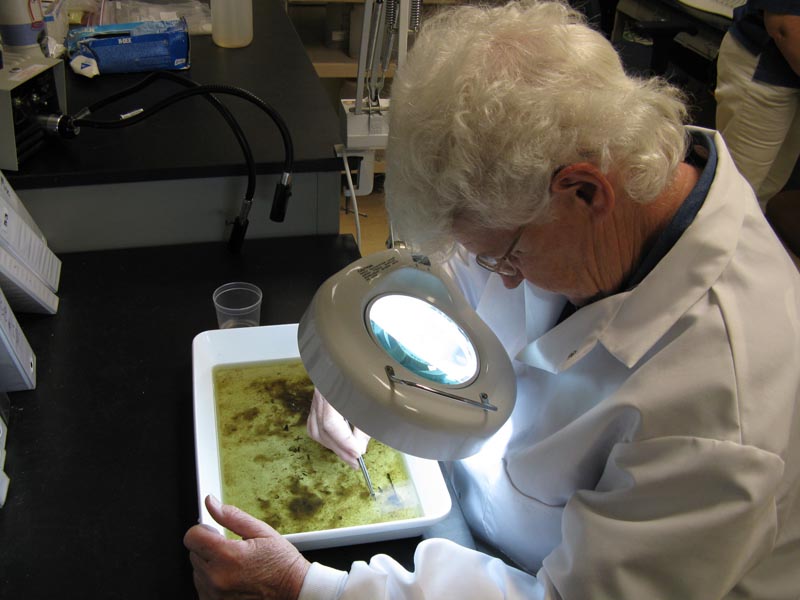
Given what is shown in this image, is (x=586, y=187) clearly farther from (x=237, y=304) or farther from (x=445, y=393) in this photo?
(x=237, y=304)

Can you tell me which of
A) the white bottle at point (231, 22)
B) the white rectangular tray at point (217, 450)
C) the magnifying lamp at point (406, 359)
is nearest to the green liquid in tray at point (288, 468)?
the white rectangular tray at point (217, 450)

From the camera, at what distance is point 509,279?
0.98 meters

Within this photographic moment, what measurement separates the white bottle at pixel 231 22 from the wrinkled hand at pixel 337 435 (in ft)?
4.57

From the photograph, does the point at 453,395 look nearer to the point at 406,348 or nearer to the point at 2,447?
the point at 406,348

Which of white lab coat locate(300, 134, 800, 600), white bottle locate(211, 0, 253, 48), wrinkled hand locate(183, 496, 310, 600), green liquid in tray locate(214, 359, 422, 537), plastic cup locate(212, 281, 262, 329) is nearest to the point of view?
white lab coat locate(300, 134, 800, 600)

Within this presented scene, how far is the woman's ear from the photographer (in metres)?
0.76

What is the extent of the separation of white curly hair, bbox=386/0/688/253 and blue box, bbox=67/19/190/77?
118 cm

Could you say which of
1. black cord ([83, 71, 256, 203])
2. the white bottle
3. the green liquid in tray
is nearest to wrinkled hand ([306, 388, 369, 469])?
the green liquid in tray

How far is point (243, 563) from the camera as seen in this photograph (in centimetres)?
86

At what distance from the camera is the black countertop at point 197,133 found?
1.40m

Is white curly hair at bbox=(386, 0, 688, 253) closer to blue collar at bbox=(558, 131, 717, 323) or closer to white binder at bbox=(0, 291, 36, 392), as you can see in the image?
blue collar at bbox=(558, 131, 717, 323)

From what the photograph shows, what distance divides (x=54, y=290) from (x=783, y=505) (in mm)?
1296

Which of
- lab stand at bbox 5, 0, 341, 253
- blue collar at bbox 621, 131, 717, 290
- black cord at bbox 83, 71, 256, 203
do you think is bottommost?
lab stand at bbox 5, 0, 341, 253

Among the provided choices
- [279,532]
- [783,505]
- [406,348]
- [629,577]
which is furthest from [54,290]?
[783,505]
